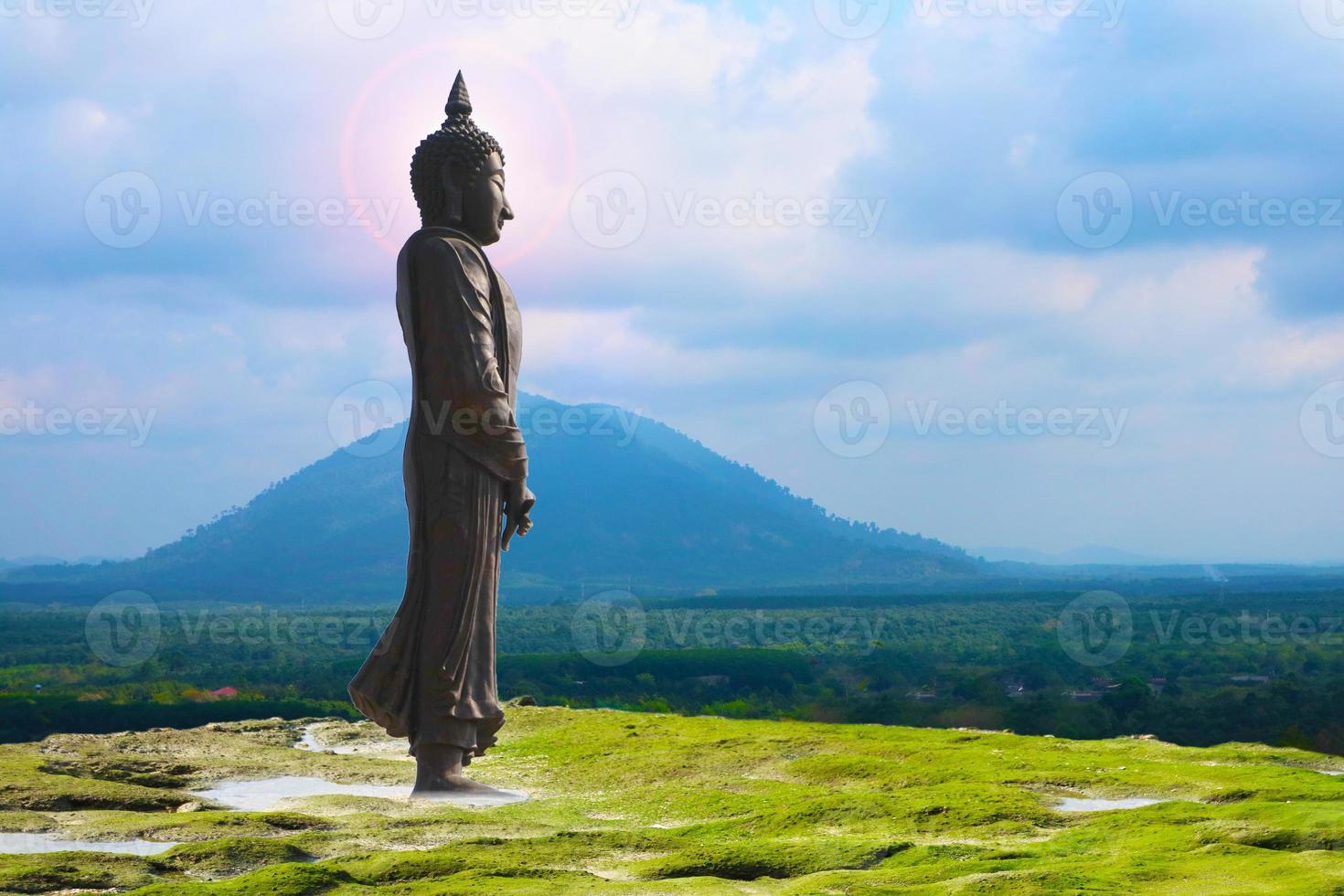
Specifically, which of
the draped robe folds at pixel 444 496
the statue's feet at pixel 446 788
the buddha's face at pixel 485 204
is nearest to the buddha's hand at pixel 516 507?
the draped robe folds at pixel 444 496

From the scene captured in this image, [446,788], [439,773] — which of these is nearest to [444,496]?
[439,773]

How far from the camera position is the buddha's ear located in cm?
1036

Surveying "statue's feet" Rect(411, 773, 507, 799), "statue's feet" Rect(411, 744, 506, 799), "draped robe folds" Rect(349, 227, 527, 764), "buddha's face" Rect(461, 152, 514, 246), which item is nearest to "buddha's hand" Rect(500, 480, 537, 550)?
"draped robe folds" Rect(349, 227, 527, 764)

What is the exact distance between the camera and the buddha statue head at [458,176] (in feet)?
34.0

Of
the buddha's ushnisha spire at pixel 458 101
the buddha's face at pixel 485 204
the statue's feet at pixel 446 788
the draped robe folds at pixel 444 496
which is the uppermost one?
the buddha's ushnisha spire at pixel 458 101

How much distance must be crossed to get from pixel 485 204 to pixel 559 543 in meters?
145

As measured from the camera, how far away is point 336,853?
25.8 ft

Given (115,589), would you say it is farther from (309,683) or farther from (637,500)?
(309,683)

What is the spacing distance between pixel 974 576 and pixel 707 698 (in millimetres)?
121024

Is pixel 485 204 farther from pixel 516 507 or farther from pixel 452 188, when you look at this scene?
pixel 516 507

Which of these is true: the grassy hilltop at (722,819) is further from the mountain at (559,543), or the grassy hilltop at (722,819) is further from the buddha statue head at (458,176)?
the mountain at (559,543)

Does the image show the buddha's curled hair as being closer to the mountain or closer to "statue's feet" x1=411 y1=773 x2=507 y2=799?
"statue's feet" x1=411 y1=773 x2=507 y2=799

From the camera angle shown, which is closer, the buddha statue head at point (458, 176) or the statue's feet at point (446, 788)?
the statue's feet at point (446, 788)

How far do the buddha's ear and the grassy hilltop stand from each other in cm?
438
